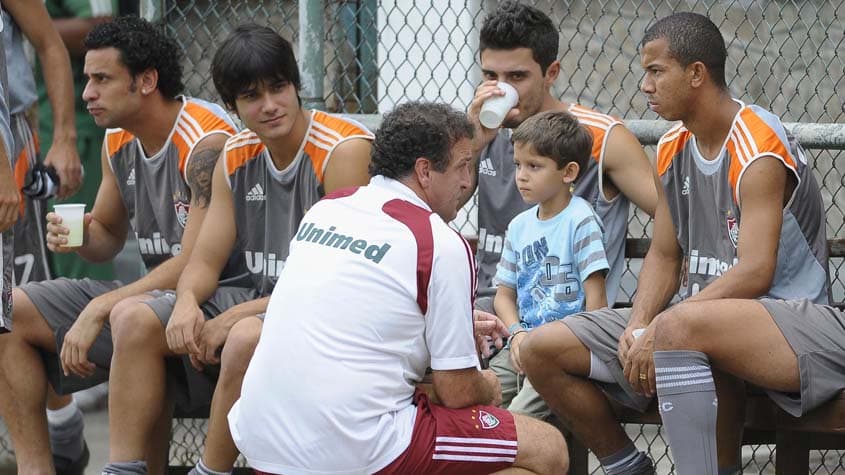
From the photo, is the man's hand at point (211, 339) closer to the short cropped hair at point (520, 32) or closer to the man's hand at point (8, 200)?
the man's hand at point (8, 200)

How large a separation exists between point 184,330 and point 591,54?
301 cm

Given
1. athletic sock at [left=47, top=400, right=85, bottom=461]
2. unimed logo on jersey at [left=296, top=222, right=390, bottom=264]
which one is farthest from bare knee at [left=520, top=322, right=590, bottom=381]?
athletic sock at [left=47, top=400, right=85, bottom=461]

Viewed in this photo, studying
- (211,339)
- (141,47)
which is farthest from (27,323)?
(141,47)

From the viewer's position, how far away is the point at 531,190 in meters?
4.08

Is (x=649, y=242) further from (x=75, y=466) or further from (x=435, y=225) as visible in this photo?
(x=75, y=466)

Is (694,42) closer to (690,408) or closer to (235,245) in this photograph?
(690,408)

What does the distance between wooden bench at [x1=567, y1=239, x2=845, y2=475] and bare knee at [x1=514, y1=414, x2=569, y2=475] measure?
44 cm

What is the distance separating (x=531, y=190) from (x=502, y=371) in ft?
1.91

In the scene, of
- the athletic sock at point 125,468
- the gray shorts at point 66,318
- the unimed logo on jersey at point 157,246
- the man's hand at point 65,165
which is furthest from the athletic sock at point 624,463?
the man's hand at point 65,165

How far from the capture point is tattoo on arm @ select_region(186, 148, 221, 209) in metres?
4.53

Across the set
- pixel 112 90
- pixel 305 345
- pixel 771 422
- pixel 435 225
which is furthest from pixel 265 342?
pixel 112 90

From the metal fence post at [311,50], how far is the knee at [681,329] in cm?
190

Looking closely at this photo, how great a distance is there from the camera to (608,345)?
3.77 metres

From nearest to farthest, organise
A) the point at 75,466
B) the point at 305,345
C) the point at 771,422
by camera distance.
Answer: the point at 305,345 → the point at 771,422 → the point at 75,466
